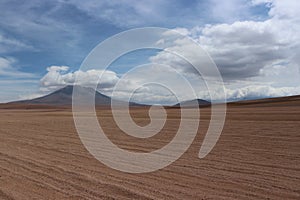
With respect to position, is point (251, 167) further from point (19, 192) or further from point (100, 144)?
point (100, 144)

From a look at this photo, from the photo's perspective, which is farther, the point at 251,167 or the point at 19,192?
the point at 251,167

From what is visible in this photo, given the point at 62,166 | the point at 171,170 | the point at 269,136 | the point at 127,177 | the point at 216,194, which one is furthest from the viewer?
the point at 269,136

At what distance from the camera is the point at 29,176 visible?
844 centimetres

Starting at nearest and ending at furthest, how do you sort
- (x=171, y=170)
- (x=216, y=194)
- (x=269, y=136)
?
(x=216, y=194), (x=171, y=170), (x=269, y=136)

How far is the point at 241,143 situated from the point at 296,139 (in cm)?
248

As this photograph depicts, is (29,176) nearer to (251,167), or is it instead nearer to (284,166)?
(251,167)

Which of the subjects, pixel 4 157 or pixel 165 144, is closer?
pixel 4 157

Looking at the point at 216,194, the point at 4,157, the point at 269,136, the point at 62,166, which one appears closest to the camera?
the point at 216,194

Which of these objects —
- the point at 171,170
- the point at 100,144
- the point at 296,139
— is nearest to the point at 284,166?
the point at 171,170

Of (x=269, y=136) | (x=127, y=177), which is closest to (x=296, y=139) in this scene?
(x=269, y=136)

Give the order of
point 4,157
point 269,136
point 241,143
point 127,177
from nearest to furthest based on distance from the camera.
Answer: point 127,177, point 4,157, point 241,143, point 269,136

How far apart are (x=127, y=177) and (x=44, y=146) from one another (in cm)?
693

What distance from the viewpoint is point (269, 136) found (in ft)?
51.2

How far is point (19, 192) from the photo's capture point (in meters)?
7.02
